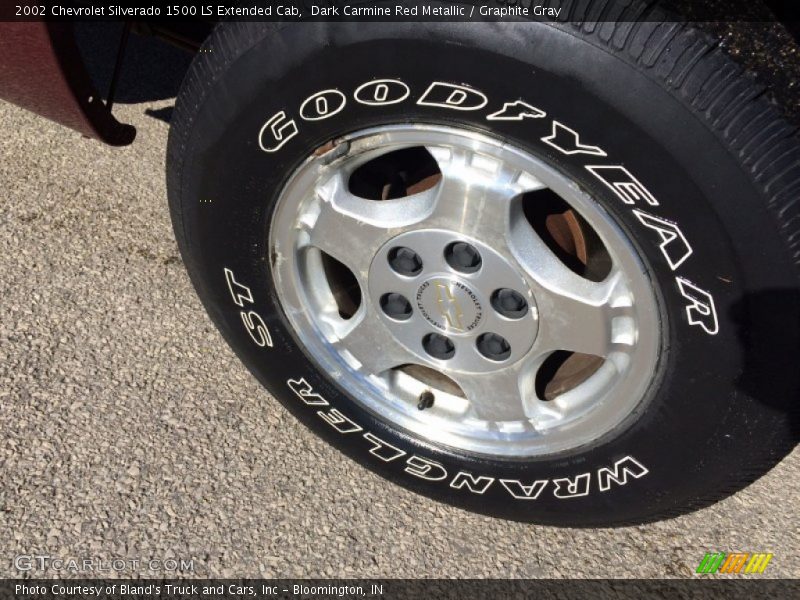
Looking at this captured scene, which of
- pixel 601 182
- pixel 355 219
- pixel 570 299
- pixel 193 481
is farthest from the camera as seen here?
pixel 193 481

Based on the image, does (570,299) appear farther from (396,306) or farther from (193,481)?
(193,481)

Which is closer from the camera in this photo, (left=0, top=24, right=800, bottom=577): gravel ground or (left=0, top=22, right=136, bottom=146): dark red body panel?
(left=0, top=22, right=136, bottom=146): dark red body panel

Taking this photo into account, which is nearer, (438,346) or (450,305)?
(450,305)

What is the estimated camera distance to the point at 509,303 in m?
1.72

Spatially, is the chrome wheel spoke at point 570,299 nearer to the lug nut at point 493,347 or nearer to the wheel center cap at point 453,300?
the wheel center cap at point 453,300

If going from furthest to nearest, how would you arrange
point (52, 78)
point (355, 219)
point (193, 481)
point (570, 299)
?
point (193, 481) < point (52, 78) < point (355, 219) < point (570, 299)

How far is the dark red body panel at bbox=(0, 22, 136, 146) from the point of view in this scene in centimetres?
178

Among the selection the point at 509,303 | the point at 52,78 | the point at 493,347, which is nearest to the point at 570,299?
the point at 509,303

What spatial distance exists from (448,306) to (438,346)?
0.14 metres

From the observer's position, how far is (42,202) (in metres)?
2.72

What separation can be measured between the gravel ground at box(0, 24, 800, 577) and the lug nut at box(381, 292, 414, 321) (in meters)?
0.50

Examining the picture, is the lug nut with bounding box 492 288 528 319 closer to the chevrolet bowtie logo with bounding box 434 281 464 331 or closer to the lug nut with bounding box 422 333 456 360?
the chevrolet bowtie logo with bounding box 434 281 464 331

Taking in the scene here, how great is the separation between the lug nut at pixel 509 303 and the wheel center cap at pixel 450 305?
4 centimetres

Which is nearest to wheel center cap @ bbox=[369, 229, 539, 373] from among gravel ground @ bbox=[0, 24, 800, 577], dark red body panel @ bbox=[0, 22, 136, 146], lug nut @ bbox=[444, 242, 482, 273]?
lug nut @ bbox=[444, 242, 482, 273]
